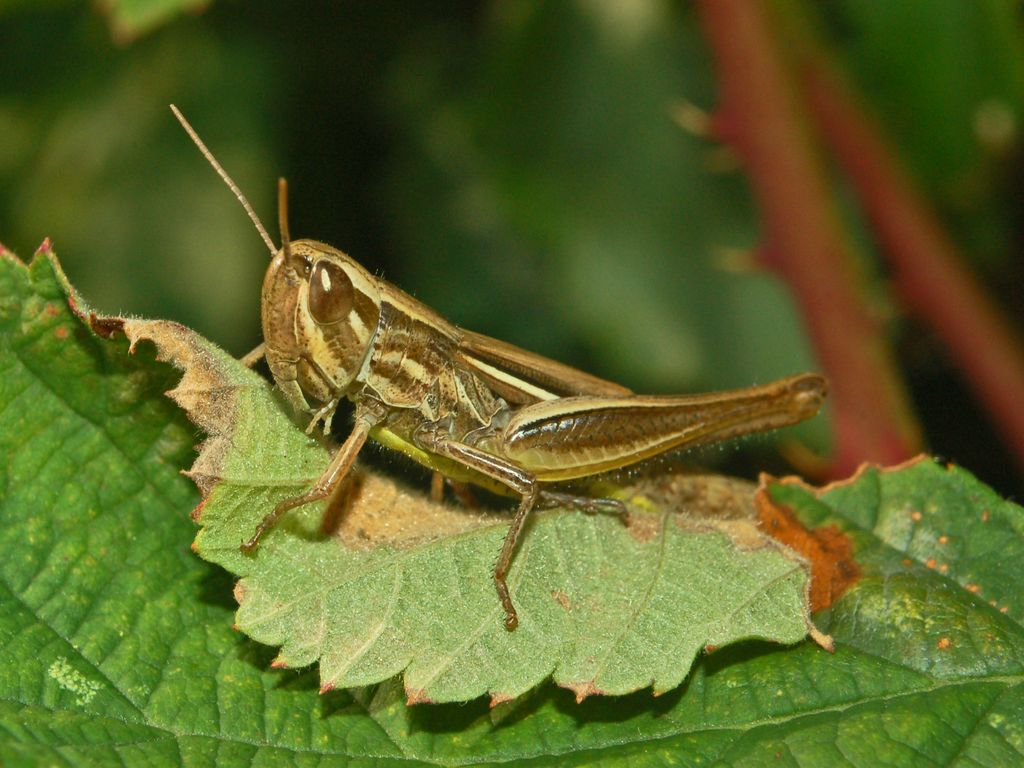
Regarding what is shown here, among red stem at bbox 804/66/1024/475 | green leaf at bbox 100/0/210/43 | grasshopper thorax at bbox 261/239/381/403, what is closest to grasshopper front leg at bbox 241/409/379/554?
grasshopper thorax at bbox 261/239/381/403

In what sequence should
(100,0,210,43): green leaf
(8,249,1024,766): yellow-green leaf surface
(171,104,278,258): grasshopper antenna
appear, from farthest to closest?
(100,0,210,43): green leaf < (171,104,278,258): grasshopper antenna < (8,249,1024,766): yellow-green leaf surface

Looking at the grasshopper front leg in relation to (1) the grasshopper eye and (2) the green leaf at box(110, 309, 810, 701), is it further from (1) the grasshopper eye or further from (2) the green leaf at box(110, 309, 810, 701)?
(1) the grasshopper eye

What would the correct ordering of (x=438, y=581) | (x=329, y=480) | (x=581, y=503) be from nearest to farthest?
(x=438, y=581)
(x=329, y=480)
(x=581, y=503)

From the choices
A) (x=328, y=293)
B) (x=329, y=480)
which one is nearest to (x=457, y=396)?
(x=328, y=293)

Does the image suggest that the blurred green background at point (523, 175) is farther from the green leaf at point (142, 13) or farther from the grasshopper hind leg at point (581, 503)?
the grasshopper hind leg at point (581, 503)

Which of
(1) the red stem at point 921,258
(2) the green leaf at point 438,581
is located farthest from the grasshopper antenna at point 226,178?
(1) the red stem at point 921,258

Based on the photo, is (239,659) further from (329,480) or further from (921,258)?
(921,258)

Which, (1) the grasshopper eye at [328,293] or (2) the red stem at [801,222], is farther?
(2) the red stem at [801,222]
